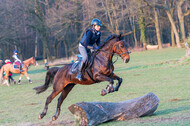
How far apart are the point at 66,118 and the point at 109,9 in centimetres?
3447

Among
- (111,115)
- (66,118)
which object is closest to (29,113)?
(66,118)

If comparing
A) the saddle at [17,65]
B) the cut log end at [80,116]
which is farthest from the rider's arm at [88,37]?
the saddle at [17,65]

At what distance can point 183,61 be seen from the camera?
24531 mm

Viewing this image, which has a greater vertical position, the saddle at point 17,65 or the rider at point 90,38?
the rider at point 90,38

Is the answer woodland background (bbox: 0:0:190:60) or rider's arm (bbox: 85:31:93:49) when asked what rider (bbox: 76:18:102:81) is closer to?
rider's arm (bbox: 85:31:93:49)

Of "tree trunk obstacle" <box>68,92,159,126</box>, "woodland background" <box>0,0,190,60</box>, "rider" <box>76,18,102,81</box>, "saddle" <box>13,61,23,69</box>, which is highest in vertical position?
"woodland background" <box>0,0,190,60</box>

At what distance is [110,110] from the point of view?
758cm

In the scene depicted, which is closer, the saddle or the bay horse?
the bay horse

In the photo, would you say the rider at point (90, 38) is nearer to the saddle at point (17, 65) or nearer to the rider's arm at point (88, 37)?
the rider's arm at point (88, 37)

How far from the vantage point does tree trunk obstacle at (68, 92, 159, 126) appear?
23.4 ft

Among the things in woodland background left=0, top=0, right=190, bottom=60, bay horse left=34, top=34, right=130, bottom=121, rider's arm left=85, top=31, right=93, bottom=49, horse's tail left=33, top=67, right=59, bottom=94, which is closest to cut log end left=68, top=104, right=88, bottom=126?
bay horse left=34, top=34, right=130, bottom=121

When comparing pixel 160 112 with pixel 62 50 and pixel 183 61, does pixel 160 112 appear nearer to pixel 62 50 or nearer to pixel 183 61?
pixel 183 61

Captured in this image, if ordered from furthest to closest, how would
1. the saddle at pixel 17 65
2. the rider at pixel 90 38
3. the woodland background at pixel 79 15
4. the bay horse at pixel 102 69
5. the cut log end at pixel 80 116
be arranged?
the woodland background at pixel 79 15
the saddle at pixel 17 65
the rider at pixel 90 38
the bay horse at pixel 102 69
the cut log end at pixel 80 116

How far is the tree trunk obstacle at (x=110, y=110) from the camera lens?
7.14 meters
